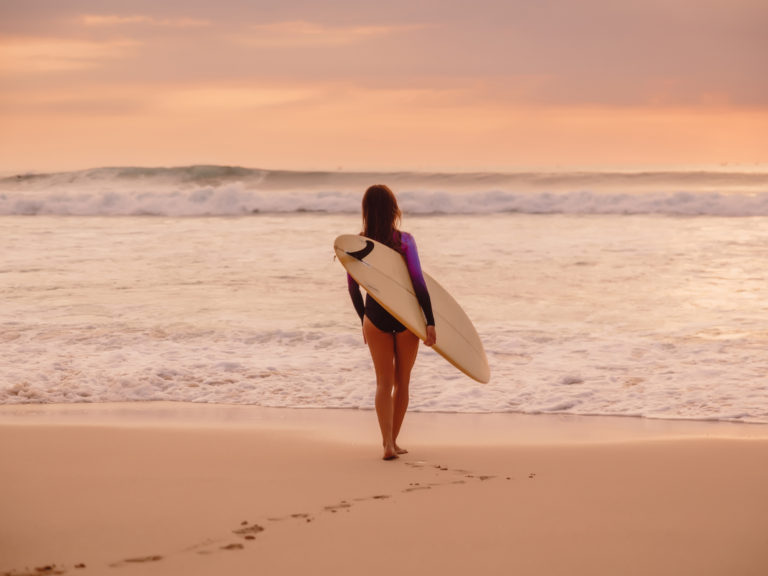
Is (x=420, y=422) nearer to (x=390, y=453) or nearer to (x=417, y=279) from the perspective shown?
(x=390, y=453)

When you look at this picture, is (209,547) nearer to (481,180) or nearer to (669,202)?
(669,202)

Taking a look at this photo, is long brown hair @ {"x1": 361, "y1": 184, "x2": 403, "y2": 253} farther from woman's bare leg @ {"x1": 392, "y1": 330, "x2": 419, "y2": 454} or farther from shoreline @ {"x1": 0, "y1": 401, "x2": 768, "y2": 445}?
shoreline @ {"x1": 0, "y1": 401, "x2": 768, "y2": 445}

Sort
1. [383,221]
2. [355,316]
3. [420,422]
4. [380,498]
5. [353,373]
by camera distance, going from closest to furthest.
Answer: [380,498]
[383,221]
[420,422]
[353,373]
[355,316]

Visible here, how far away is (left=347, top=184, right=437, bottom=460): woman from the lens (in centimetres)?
367

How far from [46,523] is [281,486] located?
939 mm

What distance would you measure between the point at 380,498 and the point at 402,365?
82 centimetres

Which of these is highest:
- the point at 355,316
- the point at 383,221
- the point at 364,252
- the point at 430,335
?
the point at 383,221

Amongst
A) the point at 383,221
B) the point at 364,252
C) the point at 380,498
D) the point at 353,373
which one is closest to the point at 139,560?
the point at 380,498

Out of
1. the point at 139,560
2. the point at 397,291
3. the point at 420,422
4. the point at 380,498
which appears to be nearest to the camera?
the point at 139,560

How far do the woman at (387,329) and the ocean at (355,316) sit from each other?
1.30 meters

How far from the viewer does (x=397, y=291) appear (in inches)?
142

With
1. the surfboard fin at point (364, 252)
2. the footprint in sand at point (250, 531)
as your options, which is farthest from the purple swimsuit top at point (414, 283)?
the footprint in sand at point (250, 531)

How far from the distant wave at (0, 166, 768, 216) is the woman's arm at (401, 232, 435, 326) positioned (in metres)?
19.7

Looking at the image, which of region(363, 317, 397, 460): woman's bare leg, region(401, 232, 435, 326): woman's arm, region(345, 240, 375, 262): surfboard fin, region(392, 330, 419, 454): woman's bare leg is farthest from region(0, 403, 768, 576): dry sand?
region(345, 240, 375, 262): surfboard fin
